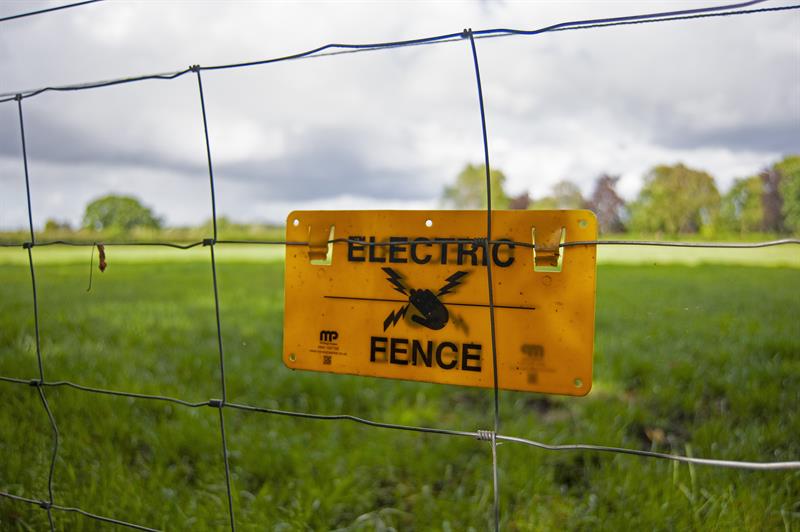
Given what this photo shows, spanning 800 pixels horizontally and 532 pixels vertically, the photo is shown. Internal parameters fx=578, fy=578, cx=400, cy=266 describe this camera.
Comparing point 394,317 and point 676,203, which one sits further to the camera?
point 676,203

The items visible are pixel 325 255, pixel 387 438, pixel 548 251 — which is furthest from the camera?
pixel 387 438

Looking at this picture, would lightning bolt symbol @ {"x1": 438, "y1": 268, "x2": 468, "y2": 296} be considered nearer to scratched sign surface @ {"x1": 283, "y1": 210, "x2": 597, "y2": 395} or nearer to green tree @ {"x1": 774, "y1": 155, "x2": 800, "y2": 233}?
scratched sign surface @ {"x1": 283, "y1": 210, "x2": 597, "y2": 395}

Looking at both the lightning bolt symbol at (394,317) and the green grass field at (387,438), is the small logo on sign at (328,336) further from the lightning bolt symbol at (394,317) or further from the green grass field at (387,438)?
the green grass field at (387,438)

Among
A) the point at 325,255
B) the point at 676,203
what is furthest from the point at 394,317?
the point at 676,203

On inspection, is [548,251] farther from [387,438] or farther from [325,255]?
[387,438]

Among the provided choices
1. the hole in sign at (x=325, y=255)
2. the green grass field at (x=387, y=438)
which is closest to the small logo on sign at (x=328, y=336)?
the hole in sign at (x=325, y=255)

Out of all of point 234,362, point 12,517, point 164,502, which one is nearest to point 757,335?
point 234,362

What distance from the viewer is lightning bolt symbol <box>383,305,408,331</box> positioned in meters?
1.04

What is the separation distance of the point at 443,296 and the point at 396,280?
9 cm

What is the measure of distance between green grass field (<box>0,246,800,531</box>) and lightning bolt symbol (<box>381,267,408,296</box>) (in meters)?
0.70

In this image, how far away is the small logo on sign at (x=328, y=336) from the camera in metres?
1.09

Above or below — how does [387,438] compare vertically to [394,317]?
below

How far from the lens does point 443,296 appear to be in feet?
3.37

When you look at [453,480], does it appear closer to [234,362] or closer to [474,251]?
[474,251]
